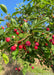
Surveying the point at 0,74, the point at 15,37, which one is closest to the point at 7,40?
the point at 15,37

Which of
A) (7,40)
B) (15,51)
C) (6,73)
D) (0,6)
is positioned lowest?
(6,73)

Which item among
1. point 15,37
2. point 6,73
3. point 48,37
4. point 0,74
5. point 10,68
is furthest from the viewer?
point 10,68

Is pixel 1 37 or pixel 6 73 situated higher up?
pixel 1 37

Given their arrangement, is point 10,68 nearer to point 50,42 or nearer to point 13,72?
point 13,72

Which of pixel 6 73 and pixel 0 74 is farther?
pixel 6 73

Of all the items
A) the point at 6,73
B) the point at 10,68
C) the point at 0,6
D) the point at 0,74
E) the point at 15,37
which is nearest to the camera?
the point at 0,6

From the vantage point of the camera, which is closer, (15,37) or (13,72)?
(15,37)

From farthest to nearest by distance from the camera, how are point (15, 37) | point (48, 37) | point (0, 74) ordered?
1. point (0, 74)
2. point (48, 37)
3. point (15, 37)

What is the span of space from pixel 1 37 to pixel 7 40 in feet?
0.45

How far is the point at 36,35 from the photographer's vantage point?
43.7 inches

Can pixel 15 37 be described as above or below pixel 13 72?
above

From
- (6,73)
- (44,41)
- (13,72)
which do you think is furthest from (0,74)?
(44,41)

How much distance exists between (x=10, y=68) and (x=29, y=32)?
224 inches

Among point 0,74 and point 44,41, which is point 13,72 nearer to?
point 0,74
